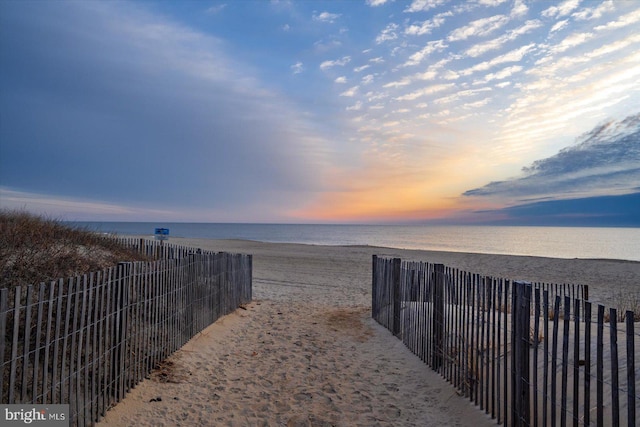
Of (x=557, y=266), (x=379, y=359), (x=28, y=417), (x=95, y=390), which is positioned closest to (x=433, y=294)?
(x=379, y=359)

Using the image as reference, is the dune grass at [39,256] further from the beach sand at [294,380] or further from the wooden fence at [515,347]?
the wooden fence at [515,347]

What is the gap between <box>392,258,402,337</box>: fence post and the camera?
9.37 m

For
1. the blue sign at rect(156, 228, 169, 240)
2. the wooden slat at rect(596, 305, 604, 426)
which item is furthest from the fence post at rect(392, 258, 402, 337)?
the blue sign at rect(156, 228, 169, 240)

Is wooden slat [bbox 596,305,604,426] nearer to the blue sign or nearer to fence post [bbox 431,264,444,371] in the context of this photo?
fence post [bbox 431,264,444,371]

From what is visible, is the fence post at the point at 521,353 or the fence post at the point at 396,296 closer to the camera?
the fence post at the point at 521,353

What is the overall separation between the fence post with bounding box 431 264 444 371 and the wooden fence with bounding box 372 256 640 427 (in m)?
0.02

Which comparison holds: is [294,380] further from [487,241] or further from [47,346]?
[487,241]

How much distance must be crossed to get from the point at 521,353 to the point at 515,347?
161mm

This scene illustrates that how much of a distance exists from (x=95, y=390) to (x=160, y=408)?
3.16ft

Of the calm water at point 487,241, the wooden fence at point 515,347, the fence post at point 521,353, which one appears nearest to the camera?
the wooden fence at point 515,347

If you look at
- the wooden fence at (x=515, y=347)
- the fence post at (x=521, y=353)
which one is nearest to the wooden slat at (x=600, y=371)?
the wooden fence at (x=515, y=347)

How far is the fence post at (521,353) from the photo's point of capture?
432cm

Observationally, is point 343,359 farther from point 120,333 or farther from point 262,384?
point 120,333

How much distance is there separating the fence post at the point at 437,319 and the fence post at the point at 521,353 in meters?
2.27
